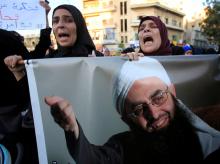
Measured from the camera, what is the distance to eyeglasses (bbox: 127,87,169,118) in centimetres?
210

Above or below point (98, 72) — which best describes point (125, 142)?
below

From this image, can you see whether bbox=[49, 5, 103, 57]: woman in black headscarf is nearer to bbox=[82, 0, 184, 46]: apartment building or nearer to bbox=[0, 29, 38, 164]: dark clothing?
bbox=[0, 29, 38, 164]: dark clothing

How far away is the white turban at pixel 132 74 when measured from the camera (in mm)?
2064

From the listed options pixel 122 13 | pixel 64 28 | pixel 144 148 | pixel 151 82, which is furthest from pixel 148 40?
pixel 122 13

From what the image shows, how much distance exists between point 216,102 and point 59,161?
130 centimetres

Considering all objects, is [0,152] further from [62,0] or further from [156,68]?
[62,0]

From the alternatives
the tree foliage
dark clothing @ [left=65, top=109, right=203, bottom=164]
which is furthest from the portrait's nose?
the tree foliage

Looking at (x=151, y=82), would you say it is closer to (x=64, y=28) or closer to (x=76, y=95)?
(x=76, y=95)

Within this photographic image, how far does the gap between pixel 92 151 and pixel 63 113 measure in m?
0.26

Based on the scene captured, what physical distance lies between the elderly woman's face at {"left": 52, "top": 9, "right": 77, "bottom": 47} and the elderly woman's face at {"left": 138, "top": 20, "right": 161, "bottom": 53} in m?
0.55

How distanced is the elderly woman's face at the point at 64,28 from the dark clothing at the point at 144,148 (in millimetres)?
979

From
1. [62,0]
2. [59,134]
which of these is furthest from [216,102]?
[62,0]

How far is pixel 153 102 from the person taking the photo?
214cm

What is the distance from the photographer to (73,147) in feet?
6.25
